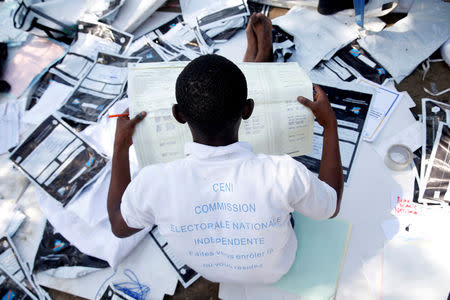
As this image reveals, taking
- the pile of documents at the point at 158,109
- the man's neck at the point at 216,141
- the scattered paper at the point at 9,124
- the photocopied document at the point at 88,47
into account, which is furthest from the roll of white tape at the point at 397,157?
the scattered paper at the point at 9,124

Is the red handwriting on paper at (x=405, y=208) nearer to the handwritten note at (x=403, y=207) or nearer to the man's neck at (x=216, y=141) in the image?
the handwritten note at (x=403, y=207)

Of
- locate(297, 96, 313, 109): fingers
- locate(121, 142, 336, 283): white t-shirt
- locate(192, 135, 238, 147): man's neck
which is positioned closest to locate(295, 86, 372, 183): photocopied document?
locate(297, 96, 313, 109): fingers

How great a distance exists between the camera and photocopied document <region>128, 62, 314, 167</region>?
3.04 ft

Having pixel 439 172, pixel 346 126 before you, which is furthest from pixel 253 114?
pixel 439 172

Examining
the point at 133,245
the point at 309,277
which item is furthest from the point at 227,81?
the point at 133,245

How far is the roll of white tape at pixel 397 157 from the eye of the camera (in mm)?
1184

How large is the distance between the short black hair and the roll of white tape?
34.1 inches

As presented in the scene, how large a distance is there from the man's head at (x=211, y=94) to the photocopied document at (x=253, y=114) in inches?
12.9

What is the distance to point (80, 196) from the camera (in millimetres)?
1244

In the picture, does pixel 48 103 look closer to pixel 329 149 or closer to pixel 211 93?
pixel 211 93

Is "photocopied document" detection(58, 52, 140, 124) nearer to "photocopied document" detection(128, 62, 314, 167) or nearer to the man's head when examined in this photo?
"photocopied document" detection(128, 62, 314, 167)

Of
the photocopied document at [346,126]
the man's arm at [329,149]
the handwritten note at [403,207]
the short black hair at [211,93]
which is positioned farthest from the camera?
the photocopied document at [346,126]

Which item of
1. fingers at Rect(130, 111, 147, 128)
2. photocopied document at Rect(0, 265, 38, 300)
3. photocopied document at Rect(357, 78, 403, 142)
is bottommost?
photocopied document at Rect(357, 78, 403, 142)

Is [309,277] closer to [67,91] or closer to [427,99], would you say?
[427,99]
